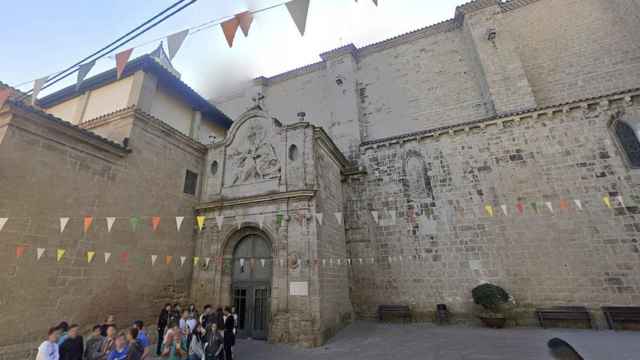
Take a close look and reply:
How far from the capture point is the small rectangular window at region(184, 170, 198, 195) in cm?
1054

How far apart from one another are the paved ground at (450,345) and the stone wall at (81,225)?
3903 millimetres

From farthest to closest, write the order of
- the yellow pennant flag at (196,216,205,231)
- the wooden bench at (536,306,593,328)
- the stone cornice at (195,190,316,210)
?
the yellow pennant flag at (196,216,205,231) → the stone cornice at (195,190,316,210) → the wooden bench at (536,306,593,328)

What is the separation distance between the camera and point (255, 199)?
933 centimetres

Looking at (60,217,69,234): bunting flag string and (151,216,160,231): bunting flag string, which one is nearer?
(60,217,69,234): bunting flag string

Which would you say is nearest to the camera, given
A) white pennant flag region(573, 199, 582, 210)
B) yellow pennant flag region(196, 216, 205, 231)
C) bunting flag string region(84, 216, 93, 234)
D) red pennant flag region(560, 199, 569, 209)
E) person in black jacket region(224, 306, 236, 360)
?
person in black jacket region(224, 306, 236, 360)

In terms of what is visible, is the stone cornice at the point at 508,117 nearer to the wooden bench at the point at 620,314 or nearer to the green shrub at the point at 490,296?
the green shrub at the point at 490,296

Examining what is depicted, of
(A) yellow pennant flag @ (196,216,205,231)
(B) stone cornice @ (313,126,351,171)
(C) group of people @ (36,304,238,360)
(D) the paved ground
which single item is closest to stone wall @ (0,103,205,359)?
(A) yellow pennant flag @ (196,216,205,231)

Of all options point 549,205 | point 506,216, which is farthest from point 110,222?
point 549,205

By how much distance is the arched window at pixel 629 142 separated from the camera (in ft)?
28.7

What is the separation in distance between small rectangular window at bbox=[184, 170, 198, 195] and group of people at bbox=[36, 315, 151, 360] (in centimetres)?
605

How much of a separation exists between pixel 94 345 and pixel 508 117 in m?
14.1

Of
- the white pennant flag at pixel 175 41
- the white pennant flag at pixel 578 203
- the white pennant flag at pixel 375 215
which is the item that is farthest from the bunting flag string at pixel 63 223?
the white pennant flag at pixel 578 203

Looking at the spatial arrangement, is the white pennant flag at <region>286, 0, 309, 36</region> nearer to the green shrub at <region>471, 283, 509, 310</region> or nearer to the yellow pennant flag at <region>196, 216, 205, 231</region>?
the yellow pennant flag at <region>196, 216, 205, 231</region>

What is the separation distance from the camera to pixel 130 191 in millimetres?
8391
